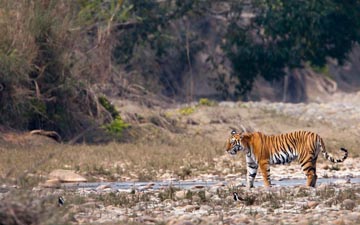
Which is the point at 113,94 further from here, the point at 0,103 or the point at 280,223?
the point at 280,223

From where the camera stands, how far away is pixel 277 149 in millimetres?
17109

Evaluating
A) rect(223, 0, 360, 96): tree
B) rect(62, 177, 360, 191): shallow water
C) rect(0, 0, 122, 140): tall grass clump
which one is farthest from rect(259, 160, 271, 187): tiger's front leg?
rect(223, 0, 360, 96): tree

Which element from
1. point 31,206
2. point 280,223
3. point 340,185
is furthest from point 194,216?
point 340,185

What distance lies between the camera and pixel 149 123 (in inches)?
1141

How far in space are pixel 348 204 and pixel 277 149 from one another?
3522 mm

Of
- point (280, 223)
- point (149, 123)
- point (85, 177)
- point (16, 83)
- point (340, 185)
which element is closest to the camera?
point (280, 223)

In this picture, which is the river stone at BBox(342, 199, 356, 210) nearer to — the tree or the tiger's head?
the tiger's head

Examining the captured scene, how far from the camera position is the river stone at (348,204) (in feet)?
44.5

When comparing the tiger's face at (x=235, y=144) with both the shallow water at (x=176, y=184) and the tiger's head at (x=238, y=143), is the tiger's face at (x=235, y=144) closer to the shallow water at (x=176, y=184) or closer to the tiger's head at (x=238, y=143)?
the tiger's head at (x=238, y=143)

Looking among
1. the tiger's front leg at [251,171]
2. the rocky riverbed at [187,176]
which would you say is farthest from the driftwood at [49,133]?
the tiger's front leg at [251,171]

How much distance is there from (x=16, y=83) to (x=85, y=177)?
6.09 m

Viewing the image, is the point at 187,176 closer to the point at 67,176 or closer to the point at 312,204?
the point at 67,176

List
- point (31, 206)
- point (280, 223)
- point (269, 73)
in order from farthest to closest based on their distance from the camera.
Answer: point (269, 73), point (280, 223), point (31, 206)

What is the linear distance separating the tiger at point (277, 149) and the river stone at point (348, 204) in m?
2.98
